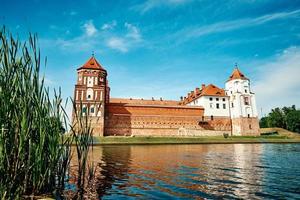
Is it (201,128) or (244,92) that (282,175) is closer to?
(201,128)

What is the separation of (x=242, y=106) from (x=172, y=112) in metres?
17.3

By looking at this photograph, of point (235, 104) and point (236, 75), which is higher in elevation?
point (236, 75)

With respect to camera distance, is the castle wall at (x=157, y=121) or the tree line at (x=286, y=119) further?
the tree line at (x=286, y=119)

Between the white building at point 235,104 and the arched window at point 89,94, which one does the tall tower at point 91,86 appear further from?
the white building at point 235,104

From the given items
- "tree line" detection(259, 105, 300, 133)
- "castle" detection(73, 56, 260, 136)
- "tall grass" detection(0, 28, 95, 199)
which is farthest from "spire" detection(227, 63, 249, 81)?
"tall grass" detection(0, 28, 95, 199)

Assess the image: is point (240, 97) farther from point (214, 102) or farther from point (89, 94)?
point (89, 94)

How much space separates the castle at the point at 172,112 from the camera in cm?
4200

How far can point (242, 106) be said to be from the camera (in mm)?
49844

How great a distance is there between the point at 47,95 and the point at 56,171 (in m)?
1.70

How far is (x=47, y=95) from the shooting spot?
14.2 ft

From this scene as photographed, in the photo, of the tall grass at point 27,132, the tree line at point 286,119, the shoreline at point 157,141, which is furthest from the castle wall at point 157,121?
the tall grass at point 27,132

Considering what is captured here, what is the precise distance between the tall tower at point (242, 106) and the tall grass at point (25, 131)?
4863 cm

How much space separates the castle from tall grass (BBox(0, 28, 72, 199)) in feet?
114

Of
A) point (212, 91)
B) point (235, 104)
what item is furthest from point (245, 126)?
point (212, 91)
